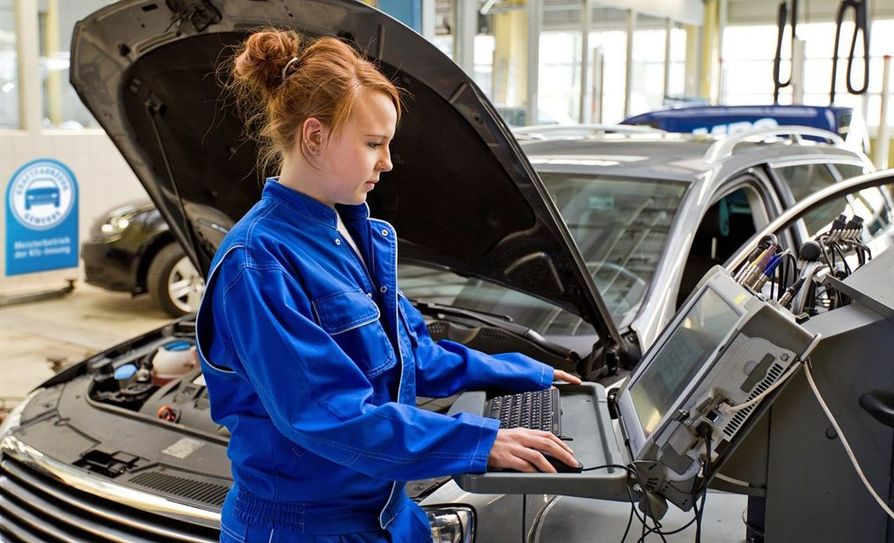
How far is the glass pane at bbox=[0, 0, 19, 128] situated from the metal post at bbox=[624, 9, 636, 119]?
9.18m

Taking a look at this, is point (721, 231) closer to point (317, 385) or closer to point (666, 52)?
point (317, 385)

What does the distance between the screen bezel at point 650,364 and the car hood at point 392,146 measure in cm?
66

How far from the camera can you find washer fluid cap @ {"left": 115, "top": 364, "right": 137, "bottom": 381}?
11.1ft

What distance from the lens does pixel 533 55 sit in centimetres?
1183

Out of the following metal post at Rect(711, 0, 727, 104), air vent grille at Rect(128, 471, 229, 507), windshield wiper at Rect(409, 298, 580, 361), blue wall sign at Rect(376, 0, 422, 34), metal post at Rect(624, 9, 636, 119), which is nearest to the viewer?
air vent grille at Rect(128, 471, 229, 507)

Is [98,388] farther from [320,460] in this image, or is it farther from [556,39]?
[556,39]

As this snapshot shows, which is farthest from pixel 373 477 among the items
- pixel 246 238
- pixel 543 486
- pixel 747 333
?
pixel 747 333

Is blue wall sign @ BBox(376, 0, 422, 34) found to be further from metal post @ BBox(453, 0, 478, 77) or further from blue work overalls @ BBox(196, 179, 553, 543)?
blue work overalls @ BBox(196, 179, 553, 543)

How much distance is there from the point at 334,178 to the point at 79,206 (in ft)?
26.5

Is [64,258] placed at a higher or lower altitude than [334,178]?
lower

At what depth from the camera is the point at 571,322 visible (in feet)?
10.3

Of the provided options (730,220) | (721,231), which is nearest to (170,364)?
(721,231)

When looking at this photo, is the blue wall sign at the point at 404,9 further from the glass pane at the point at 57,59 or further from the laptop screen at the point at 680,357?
the laptop screen at the point at 680,357

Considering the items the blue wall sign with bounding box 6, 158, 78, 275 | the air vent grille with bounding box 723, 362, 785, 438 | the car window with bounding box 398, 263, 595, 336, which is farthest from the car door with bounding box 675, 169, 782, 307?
the blue wall sign with bounding box 6, 158, 78, 275
